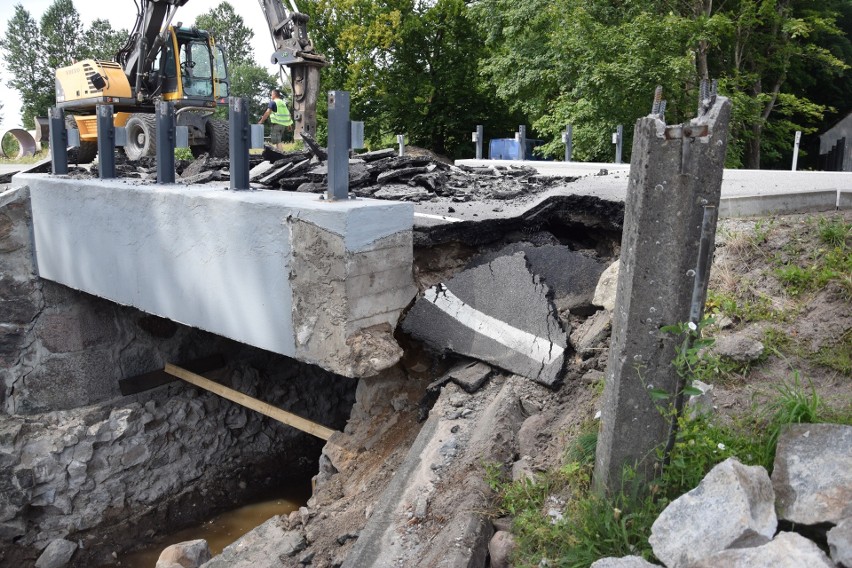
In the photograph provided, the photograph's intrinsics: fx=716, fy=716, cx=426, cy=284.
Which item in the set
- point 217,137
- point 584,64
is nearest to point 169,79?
point 217,137

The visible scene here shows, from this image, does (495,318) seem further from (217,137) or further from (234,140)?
(217,137)

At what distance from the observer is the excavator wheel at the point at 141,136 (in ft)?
32.3

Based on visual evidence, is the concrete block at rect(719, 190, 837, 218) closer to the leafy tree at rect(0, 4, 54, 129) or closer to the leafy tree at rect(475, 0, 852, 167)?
the leafy tree at rect(475, 0, 852, 167)

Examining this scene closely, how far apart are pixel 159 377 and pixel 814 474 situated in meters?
6.49

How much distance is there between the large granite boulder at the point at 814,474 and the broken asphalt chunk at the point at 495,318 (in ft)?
5.31

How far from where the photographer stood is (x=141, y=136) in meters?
10.2

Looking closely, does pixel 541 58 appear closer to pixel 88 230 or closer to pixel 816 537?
pixel 88 230

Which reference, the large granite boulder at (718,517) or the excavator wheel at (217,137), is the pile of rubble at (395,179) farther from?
the large granite boulder at (718,517)

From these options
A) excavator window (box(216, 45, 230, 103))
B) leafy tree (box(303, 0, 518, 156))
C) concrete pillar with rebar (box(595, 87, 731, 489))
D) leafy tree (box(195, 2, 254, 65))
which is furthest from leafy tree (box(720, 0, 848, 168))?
leafy tree (box(195, 2, 254, 65))

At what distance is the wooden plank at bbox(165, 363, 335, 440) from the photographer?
555 cm

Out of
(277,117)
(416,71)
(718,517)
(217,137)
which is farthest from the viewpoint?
(416,71)

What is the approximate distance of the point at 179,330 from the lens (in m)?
7.65

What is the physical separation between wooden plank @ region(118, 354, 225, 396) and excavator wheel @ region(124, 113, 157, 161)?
3.63 meters

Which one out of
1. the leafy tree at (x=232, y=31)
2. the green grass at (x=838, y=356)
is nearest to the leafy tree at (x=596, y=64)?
the green grass at (x=838, y=356)
